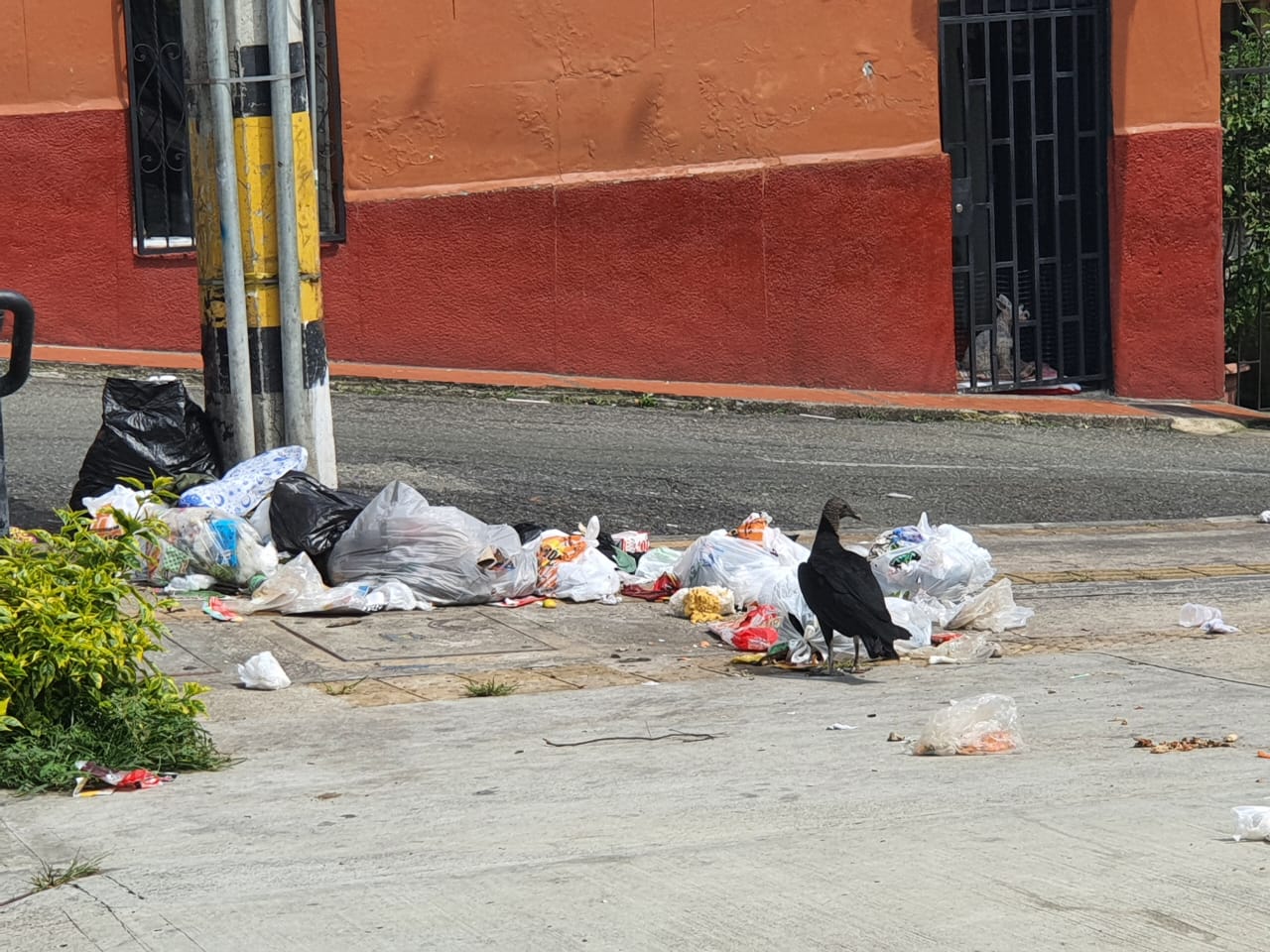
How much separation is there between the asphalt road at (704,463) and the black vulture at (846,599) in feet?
9.76

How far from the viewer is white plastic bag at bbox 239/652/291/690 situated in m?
6.90

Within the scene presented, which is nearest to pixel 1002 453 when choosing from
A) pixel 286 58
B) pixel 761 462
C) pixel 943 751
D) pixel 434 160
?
pixel 761 462

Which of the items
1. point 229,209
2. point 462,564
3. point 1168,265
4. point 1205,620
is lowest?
point 1205,620

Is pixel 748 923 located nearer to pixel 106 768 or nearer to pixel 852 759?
pixel 852 759

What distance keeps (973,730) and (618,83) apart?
10.2 metres

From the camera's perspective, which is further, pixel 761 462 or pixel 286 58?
pixel 761 462

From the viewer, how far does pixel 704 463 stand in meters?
12.2

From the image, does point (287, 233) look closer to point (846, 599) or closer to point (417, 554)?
point (417, 554)

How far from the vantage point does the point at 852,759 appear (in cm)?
584

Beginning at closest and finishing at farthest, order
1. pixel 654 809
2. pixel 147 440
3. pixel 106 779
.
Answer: pixel 654 809
pixel 106 779
pixel 147 440

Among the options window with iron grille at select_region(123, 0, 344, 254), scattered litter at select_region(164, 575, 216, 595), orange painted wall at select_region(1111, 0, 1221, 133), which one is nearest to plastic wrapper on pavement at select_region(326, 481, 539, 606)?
scattered litter at select_region(164, 575, 216, 595)

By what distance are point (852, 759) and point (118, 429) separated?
5054 millimetres

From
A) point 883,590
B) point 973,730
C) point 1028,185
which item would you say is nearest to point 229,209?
point 883,590

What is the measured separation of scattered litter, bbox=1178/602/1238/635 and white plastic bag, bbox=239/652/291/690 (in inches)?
161
